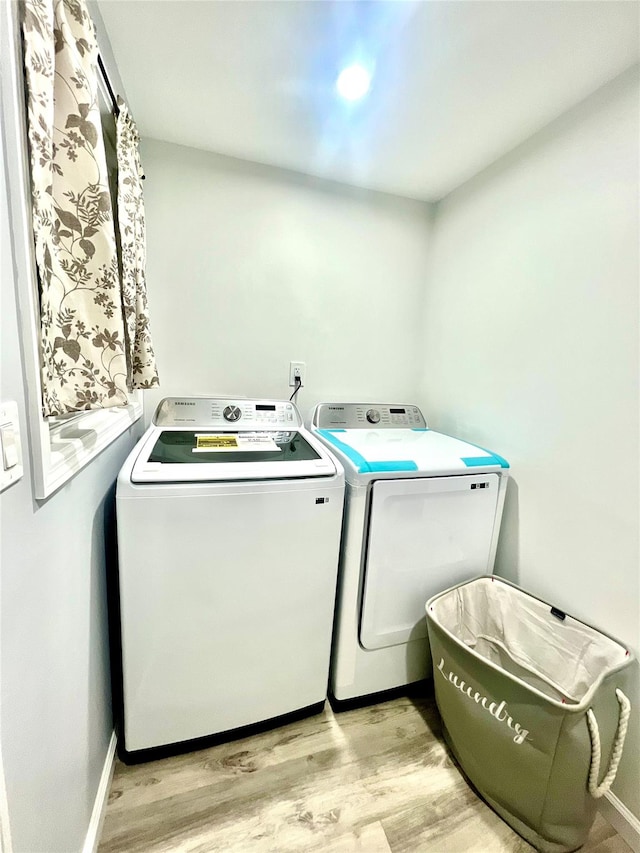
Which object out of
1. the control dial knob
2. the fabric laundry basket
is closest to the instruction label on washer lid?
the control dial knob

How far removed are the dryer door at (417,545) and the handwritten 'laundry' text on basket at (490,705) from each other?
0.83 feet

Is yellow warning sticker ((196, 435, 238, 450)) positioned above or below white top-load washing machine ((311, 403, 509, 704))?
above

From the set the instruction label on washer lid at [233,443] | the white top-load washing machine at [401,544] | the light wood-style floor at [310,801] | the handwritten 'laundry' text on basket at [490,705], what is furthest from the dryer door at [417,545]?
the instruction label on washer lid at [233,443]

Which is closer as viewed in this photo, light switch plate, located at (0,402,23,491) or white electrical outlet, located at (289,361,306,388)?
light switch plate, located at (0,402,23,491)

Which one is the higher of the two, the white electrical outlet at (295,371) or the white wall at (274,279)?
the white wall at (274,279)

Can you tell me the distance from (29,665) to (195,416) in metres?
1.13

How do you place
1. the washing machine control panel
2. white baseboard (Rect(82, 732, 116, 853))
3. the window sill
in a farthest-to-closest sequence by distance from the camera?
the washing machine control panel < white baseboard (Rect(82, 732, 116, 853)) < the window sill

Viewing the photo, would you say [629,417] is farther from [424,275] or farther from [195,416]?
[195,416]

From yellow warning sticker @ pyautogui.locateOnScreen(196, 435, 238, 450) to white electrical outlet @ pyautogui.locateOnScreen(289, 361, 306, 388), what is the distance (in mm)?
579

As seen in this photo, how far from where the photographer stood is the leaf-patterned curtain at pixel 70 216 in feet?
2.02

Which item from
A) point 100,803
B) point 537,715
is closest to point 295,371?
point 537,715

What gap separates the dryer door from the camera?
4.18 ft

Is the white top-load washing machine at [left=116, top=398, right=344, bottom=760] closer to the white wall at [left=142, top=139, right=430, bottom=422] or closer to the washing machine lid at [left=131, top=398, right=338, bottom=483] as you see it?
the washing machine lid at [left=131, top=398, right=338, bottom=483]

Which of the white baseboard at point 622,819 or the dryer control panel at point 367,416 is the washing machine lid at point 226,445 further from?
the white baseboard at point 622,819
